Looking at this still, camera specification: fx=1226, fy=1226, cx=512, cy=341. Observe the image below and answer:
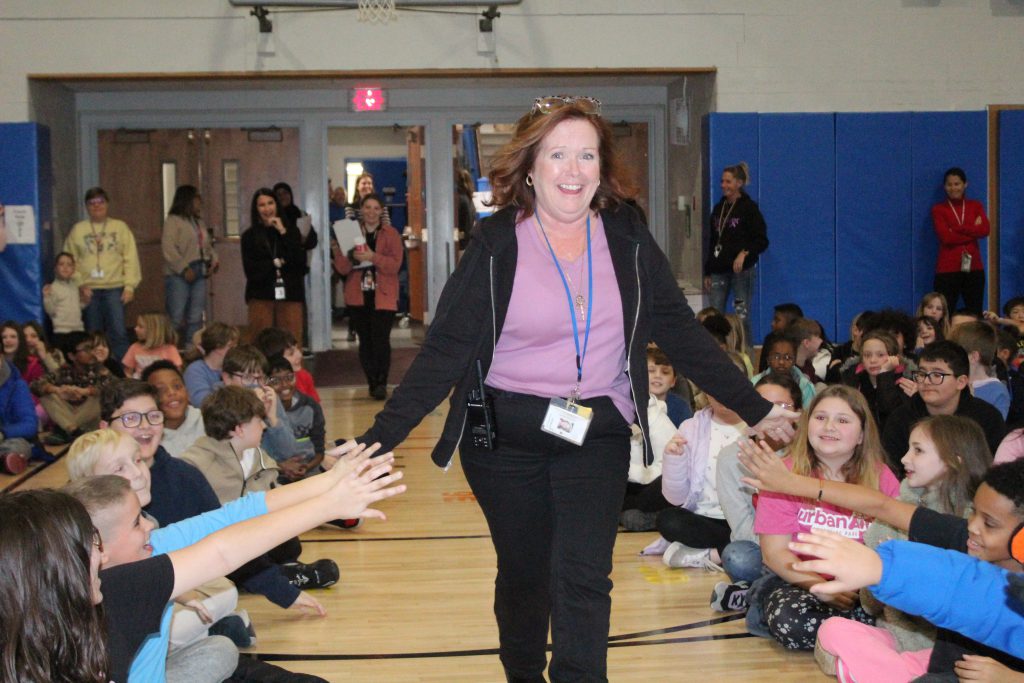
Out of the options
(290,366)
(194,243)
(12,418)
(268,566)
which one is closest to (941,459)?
(268,566)

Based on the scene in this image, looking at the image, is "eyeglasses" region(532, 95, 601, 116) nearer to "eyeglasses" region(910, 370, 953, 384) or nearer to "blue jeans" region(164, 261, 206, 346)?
"eyeglasses" region(910, 370, 953, 384)

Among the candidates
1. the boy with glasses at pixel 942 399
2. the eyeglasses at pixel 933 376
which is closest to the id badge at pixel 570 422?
the boy with glasses at pixel 942 399

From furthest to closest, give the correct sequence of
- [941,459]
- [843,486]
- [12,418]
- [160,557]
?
[12,418] → [941,459] → [843,486] → [160,557]

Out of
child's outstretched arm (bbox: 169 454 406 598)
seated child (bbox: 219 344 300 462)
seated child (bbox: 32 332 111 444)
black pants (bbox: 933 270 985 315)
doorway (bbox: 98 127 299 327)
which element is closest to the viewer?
child's outstretched arm (bbox: 169 454 406 598)

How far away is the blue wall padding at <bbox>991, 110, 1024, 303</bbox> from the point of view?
11555 mm

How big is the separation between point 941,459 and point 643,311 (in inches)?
49.1

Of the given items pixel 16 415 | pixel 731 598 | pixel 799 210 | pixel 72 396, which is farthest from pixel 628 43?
pixel 731 598

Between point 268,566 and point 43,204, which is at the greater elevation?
point 43,204

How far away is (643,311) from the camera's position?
303cm

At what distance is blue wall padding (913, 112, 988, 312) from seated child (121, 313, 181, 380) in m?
Answer: 7.02

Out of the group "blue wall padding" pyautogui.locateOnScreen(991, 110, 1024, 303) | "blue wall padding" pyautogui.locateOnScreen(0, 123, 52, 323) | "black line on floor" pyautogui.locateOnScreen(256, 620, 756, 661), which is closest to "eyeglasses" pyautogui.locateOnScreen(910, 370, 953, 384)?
"black line on floor" pyautogui.locateOnScreen(256, 620, 756, 661)

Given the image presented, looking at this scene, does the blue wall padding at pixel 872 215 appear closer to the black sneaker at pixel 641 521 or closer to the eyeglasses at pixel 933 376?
the black sneaker at pixel 641 521

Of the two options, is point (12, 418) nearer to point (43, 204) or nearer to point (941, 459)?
point (43, 204)

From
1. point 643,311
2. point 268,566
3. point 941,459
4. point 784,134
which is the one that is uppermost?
point 784,134
